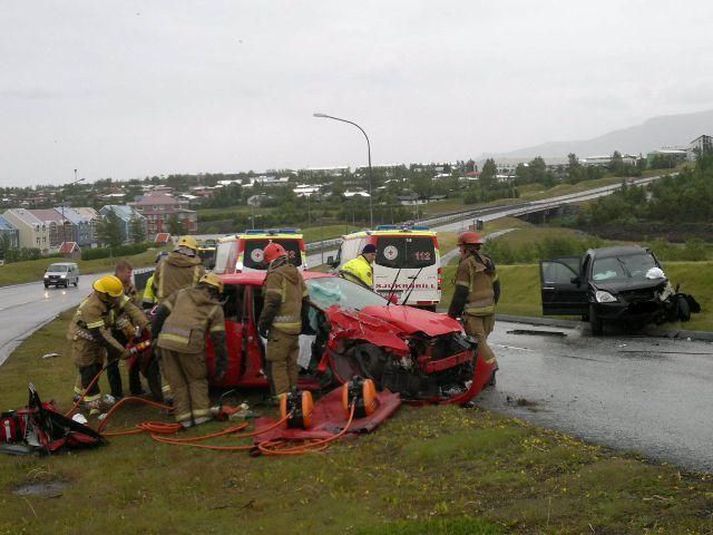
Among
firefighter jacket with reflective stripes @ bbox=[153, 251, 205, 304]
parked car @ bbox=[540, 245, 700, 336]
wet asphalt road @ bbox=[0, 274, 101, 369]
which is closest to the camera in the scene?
firefighter jacket with reflective stripes @ bbox=[153, 251, 205, 304]

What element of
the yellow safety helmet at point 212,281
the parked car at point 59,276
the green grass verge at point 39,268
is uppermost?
the yellow safety helmet at point 212,281

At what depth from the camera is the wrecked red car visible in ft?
28.5

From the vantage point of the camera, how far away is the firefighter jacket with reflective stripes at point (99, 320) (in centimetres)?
969

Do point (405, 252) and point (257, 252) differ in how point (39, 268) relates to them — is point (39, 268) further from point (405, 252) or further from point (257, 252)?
point (405, 252)

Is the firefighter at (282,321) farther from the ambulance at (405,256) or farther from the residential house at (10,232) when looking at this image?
the residential house at (10,232)

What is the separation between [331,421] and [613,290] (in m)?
9.12

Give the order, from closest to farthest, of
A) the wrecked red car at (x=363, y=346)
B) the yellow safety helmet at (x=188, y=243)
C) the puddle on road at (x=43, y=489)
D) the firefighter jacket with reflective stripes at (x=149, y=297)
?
1. the puddle on road at (x=43, y=489)
2. the wrecked red car at (x=363, y=346)
3. the yellow safety helmet at (x=188, y=243)
4. the firefighter jacket with reflective stripes at (x=149, y=297)

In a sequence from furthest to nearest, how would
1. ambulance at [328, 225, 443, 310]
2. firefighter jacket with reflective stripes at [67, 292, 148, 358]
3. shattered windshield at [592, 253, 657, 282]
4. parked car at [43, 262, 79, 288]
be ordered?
parked car at [43, 262, 79, 288] < ambulance at [328, 225, 443, 310] < shattered windshield at [592, 253, 657, 282] < firefighter jacket with reflective stripes at [67, 292, 148, 358]

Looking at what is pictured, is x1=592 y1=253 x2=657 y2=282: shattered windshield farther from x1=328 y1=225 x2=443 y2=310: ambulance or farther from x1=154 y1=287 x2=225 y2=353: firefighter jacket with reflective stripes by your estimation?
x1=154 y1=287 x2=225 y2=353: firefighter jacket with reflective stripes

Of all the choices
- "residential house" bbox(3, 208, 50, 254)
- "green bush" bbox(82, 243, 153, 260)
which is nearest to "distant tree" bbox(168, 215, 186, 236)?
"green bush" bbox(82, 243, 153, 260)

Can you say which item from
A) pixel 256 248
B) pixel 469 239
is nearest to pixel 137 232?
pixel 256 248

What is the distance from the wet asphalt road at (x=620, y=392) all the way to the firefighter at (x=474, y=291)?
31.9 inches

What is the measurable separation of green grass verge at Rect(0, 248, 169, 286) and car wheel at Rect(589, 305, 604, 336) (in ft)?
176

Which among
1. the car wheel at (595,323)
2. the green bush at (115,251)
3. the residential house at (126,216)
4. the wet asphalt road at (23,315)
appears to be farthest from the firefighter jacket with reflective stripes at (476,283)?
the residential house at (126,216)
